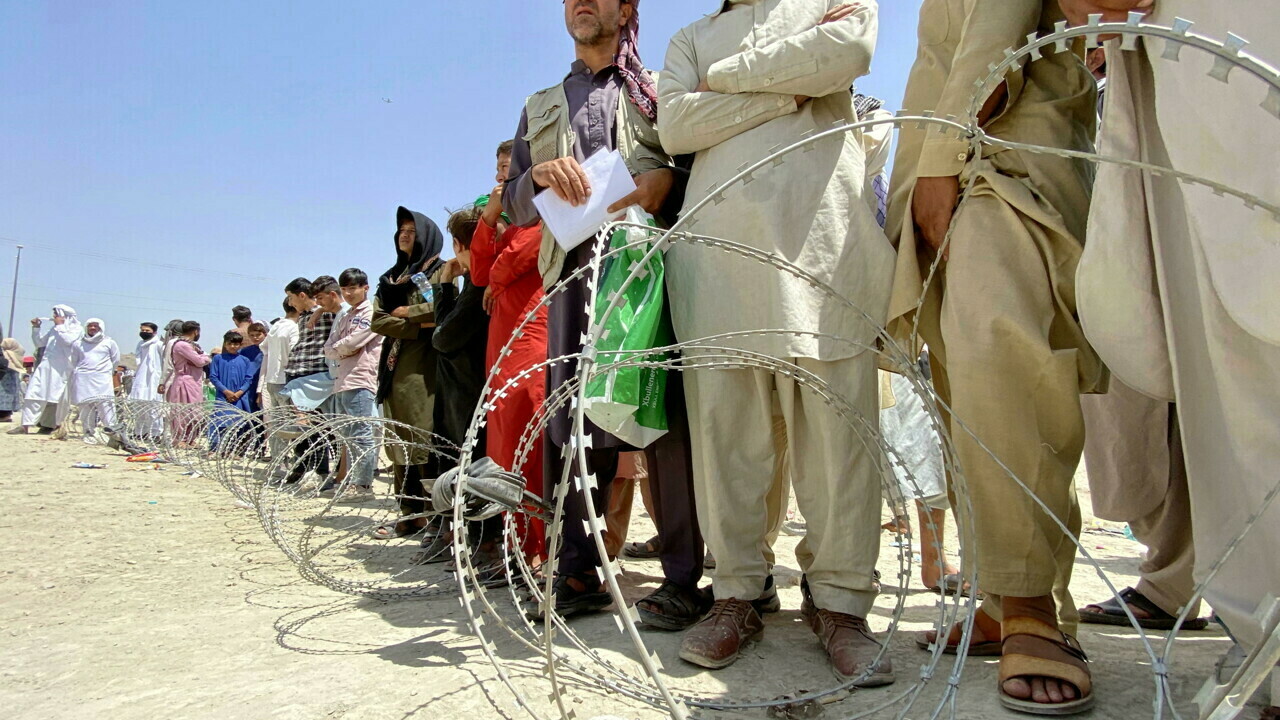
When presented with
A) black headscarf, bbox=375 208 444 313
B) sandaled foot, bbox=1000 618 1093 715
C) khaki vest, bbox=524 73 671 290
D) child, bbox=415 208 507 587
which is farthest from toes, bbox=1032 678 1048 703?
black headscarf, bbox=375 208 444 313

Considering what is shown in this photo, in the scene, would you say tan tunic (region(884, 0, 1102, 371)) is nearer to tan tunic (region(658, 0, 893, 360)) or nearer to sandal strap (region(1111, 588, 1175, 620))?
tan tunic (region(658, 0, 893, 360))

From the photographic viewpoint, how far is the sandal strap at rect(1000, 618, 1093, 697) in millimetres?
1782

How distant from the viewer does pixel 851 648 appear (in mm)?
2201

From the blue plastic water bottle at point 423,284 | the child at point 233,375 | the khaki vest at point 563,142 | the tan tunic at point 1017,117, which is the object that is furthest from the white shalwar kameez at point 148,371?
the tan tunic at point 1017,117

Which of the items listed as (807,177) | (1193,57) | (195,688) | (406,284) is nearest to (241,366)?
(406,284)

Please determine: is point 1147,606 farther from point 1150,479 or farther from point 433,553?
point 433,553

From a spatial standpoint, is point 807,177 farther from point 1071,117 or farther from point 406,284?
point 406,284

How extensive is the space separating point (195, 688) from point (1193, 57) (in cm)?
307

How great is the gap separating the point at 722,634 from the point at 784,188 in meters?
1.49

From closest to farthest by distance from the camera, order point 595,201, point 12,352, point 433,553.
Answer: point 595,201 → point 433,553 → point 12,352

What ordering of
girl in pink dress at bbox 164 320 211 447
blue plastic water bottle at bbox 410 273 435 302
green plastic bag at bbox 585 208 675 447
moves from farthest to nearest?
girl in pink dress at bbox 164 320 211 447 → blue plastic water bottle at bbox 410 273 435 302 → green plastic bag at bbox 585 208 675 447

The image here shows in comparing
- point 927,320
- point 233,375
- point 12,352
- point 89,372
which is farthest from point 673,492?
point 12,352

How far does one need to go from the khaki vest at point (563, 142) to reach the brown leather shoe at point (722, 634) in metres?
1.45

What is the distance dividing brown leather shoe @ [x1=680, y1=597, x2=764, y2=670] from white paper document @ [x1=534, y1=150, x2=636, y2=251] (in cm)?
139
